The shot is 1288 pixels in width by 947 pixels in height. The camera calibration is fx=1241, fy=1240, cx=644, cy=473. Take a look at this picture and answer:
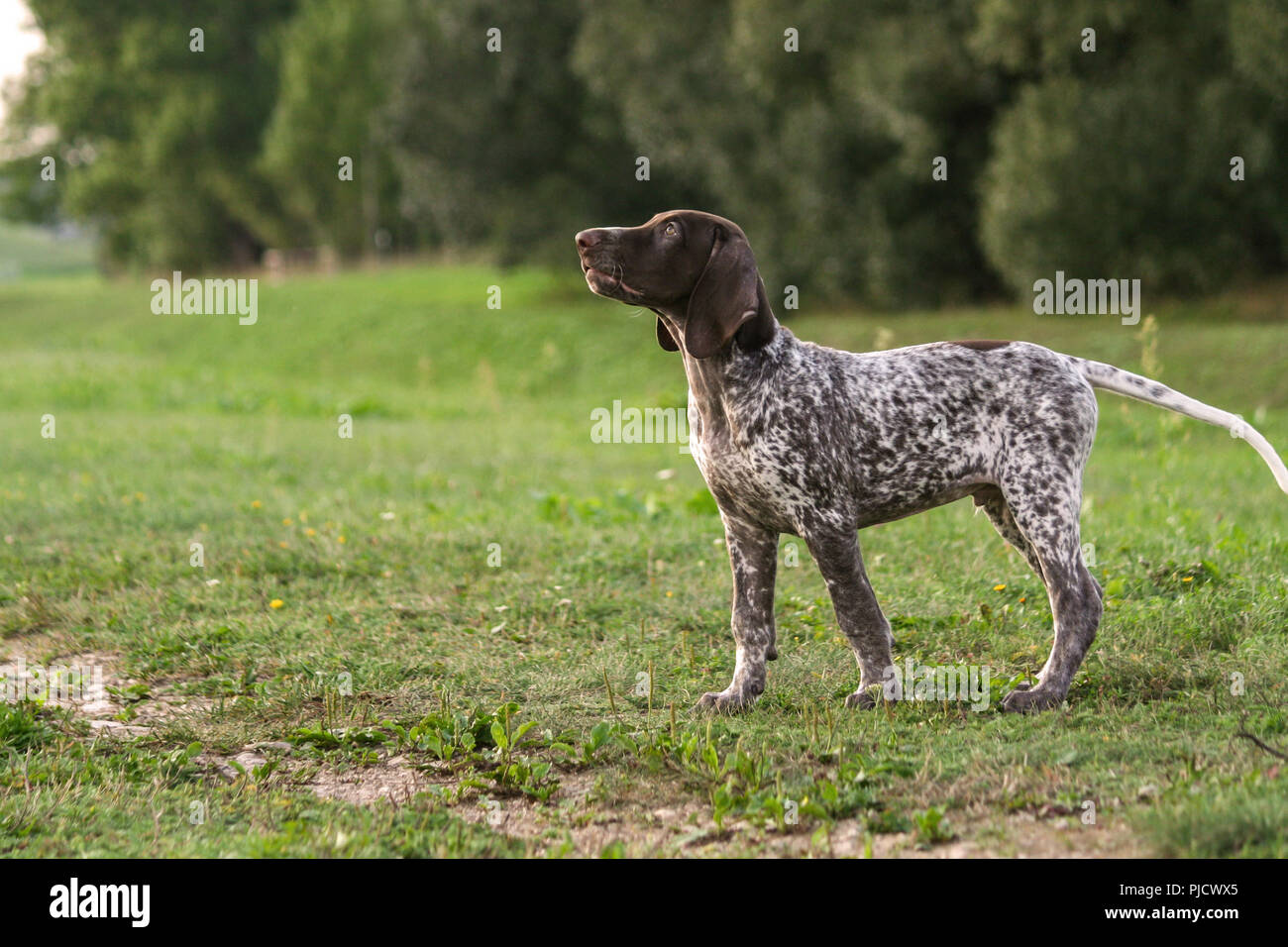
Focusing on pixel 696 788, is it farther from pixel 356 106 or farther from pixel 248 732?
pixel 356 106

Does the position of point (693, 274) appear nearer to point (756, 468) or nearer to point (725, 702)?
point (756, 468)

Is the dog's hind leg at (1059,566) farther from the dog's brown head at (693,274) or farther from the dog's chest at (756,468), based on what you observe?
the dog's brown head at (693,274)

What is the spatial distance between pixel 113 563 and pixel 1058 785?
6535 millimetres

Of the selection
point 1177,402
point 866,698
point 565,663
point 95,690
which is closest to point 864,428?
point 866,698

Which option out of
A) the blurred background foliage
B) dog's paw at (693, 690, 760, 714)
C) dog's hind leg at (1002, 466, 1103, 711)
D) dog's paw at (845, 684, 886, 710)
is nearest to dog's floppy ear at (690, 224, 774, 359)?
dog's hind leg at (1002, 466, 1103, 711)

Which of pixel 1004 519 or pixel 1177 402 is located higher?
pixel 1177 402

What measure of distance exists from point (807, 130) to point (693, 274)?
766 inches

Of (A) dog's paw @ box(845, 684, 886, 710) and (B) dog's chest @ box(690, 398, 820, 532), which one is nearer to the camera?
(B) dog's chest @ box(690, 398, 820, 532)

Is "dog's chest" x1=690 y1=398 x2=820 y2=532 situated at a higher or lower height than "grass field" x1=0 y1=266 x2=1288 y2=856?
higher

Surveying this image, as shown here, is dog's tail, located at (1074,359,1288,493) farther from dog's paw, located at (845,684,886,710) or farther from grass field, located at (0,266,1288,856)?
dog's paw, located at (845,684,886,710)

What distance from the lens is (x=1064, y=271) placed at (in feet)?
65.9

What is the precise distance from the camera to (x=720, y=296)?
526 cm

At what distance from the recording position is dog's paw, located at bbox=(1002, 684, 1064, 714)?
17.6 feet

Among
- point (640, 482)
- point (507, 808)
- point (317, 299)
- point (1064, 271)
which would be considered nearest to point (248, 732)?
point (507, 808)
